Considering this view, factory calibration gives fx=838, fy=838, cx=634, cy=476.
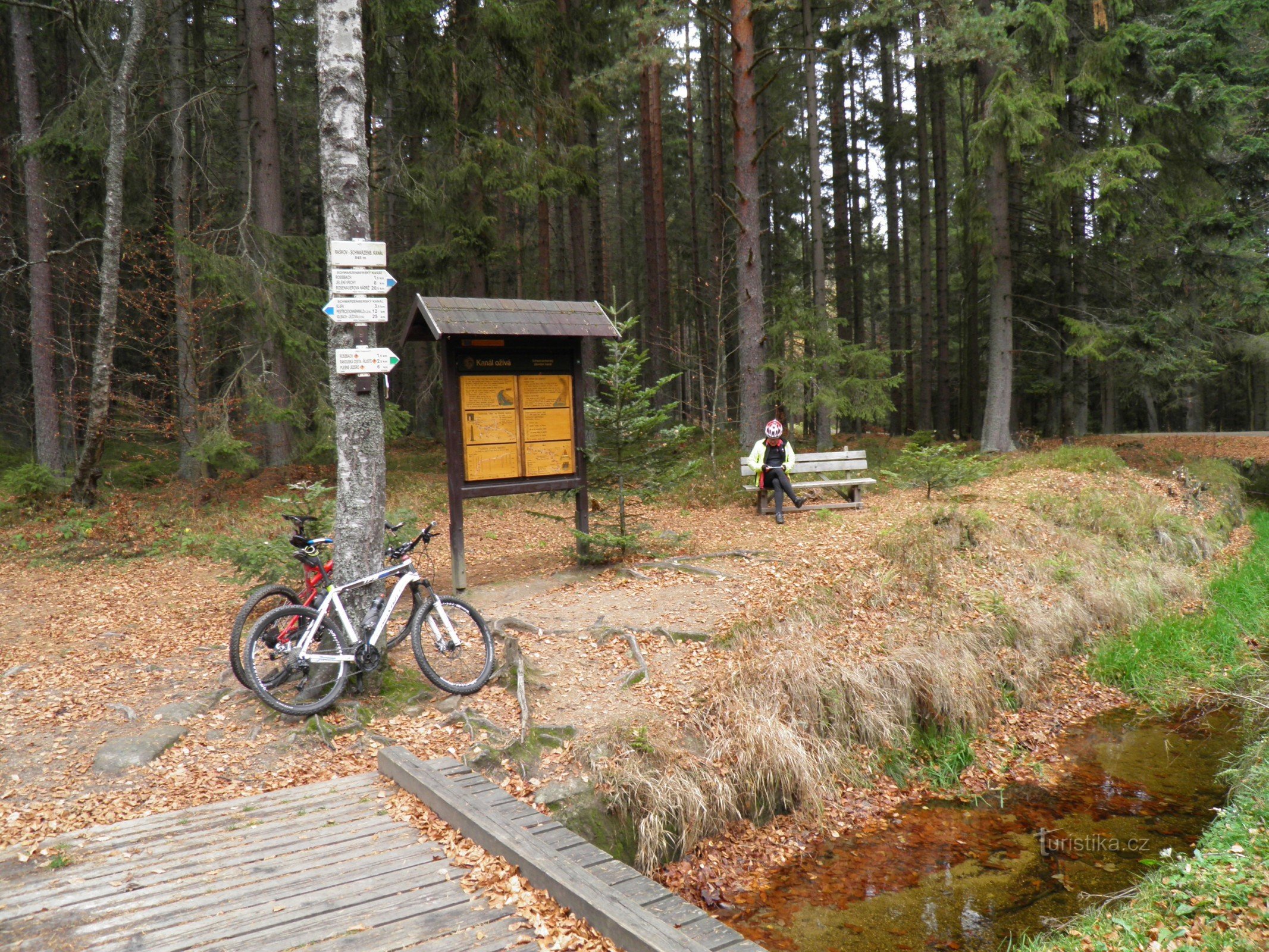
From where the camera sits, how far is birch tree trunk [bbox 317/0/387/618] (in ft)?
20.0

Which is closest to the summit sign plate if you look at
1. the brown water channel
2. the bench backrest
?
the brown water channel

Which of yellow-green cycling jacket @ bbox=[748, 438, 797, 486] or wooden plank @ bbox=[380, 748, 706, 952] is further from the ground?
yellow-green cycling jacket @ bbox=[748, 438, 797, 486]

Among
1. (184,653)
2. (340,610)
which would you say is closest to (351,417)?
(340,610)

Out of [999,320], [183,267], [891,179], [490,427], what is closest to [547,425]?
[490,427]

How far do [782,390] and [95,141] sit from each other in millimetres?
13184

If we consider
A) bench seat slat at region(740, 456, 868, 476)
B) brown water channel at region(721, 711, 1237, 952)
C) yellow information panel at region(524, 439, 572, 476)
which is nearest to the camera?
brown water channel at region(721, 711, 1237, 952)

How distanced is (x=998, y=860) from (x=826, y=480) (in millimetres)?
8782

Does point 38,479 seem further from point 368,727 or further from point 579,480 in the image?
point 368,727

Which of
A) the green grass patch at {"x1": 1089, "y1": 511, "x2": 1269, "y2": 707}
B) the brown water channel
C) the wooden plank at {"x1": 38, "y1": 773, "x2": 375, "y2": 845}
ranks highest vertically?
the wooden plank at {"x1": 38, "y1": 773, "x2": 375, "y2": 845}

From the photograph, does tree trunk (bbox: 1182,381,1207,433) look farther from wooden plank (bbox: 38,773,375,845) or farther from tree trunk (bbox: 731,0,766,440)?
wooden plank (bbox: 38,773,375,845)

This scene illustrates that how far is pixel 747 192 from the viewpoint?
50.7 ft

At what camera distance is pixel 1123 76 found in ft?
57.3

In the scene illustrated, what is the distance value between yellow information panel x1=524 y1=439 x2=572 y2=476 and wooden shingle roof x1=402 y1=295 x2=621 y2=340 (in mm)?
1290

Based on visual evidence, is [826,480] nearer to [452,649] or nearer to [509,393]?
[509,393]
